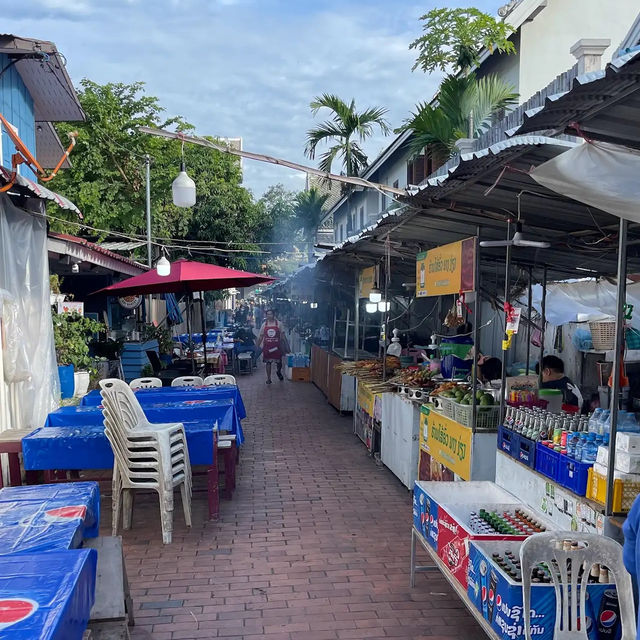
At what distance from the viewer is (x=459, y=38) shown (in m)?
13.3

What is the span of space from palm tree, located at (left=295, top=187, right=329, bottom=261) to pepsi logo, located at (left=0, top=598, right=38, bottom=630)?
98.0 feet

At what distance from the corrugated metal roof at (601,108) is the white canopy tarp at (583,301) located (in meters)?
7.24

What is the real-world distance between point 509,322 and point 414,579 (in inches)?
87.0

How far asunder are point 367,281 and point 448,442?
4.68 metres

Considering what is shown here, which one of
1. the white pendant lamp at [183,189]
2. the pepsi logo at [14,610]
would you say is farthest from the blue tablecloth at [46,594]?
the white pendant lamp at [183,189]

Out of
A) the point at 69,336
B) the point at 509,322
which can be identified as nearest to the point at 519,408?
the point at 509,322

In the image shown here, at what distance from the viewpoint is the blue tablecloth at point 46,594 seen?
6.51 ft

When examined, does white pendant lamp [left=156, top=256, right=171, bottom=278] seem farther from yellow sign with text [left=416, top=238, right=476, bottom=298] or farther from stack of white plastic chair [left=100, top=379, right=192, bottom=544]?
yellow sign with text [left=416, top=238, right=476, bottom=298]

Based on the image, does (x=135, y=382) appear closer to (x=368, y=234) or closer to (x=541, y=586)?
(x=368, y=234)

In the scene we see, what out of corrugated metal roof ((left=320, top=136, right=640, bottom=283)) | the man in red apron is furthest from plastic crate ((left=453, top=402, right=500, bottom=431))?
the man in red apron

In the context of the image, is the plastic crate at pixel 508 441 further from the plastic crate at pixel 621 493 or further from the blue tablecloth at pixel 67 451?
the blue tablecloth at pixel 67 451

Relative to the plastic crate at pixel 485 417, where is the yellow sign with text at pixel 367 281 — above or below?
above

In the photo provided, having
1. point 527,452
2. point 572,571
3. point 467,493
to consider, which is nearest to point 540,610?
point 572,571

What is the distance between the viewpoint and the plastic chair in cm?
288
